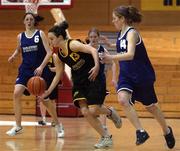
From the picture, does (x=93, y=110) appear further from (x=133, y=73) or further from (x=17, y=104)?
(x=17, y=104)

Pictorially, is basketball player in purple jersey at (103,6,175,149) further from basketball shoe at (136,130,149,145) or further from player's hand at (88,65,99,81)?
player's hand at (88,65,99,81)

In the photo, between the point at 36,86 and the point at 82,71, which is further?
the point at 36,86

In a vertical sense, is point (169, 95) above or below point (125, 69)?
below

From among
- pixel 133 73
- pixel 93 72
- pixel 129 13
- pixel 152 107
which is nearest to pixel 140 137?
pixel 152 107

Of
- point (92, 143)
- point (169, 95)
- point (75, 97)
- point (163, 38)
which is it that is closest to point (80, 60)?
point (75, 97)

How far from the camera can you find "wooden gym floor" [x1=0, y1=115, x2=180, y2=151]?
6399 mm

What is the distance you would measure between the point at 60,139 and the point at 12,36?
204 inches

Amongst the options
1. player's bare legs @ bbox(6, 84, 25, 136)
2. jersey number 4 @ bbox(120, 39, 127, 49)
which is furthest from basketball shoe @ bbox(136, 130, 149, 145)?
player's bare legs @ bbox(6, 84, 25, 136)

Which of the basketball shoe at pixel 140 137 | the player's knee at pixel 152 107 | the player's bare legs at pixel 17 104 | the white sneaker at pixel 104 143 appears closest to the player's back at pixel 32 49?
the player's bare legs at pixel 17 104

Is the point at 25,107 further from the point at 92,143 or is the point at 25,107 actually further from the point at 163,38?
the point at 92,143

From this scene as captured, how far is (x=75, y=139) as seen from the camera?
7266mm

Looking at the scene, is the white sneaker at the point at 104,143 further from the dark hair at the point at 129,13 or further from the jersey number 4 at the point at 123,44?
the dark hair at the point at 129,13

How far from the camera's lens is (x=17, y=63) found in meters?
11.2

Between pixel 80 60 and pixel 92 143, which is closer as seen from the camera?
pixel 80 60
